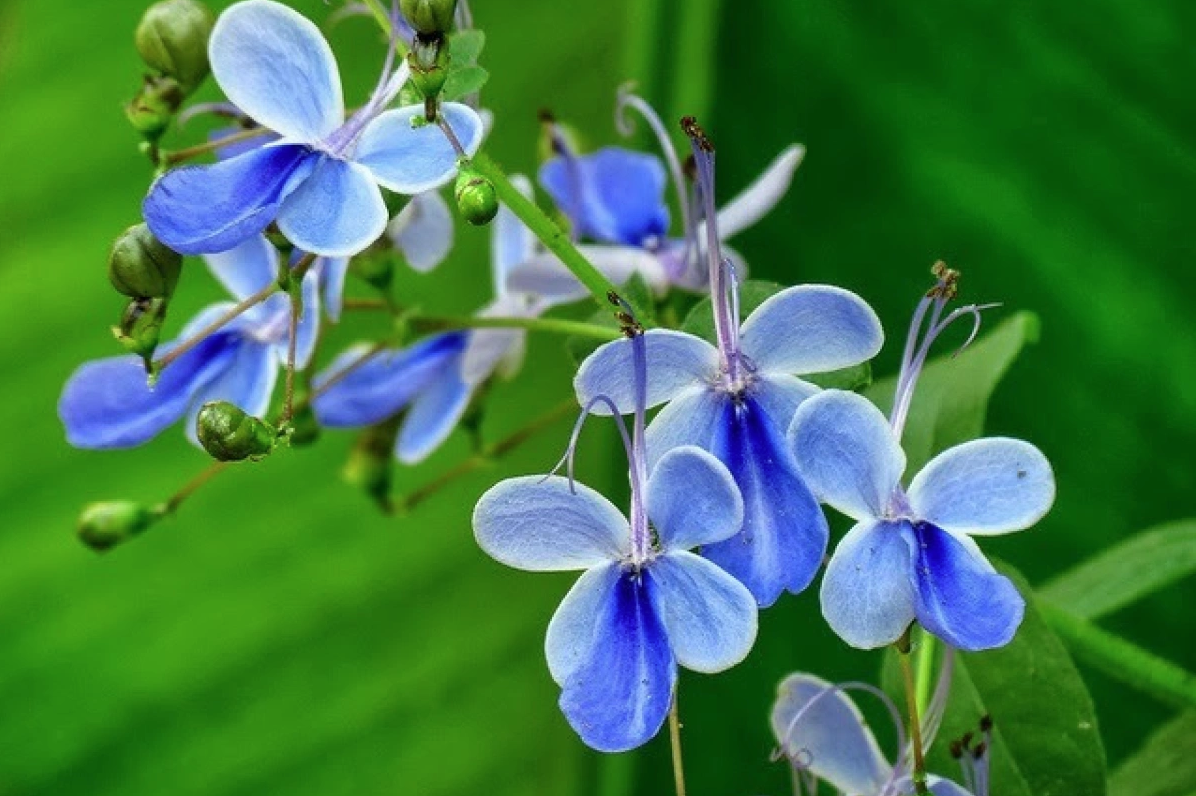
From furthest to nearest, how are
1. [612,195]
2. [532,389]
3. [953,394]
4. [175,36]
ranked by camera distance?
[532,389] → [612,195] → [953,394] → [175,36]

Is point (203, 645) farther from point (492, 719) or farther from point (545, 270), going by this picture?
point (545, 270)

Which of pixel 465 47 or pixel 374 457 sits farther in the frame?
pixel 374 457

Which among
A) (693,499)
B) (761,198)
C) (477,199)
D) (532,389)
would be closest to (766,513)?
(693,499)

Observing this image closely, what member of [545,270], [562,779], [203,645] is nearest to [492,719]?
[562,779]

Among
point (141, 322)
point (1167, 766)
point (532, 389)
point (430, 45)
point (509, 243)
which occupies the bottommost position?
point (532, 389)

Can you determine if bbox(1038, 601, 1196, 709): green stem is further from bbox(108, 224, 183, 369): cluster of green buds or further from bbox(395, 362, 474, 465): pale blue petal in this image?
bbox(108, 224, 183, 369): cluster of green buds

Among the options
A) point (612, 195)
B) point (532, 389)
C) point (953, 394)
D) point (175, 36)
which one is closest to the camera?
point (175, 36)

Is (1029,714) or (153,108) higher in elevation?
(153,108)

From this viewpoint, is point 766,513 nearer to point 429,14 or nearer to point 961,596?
point 961,596
